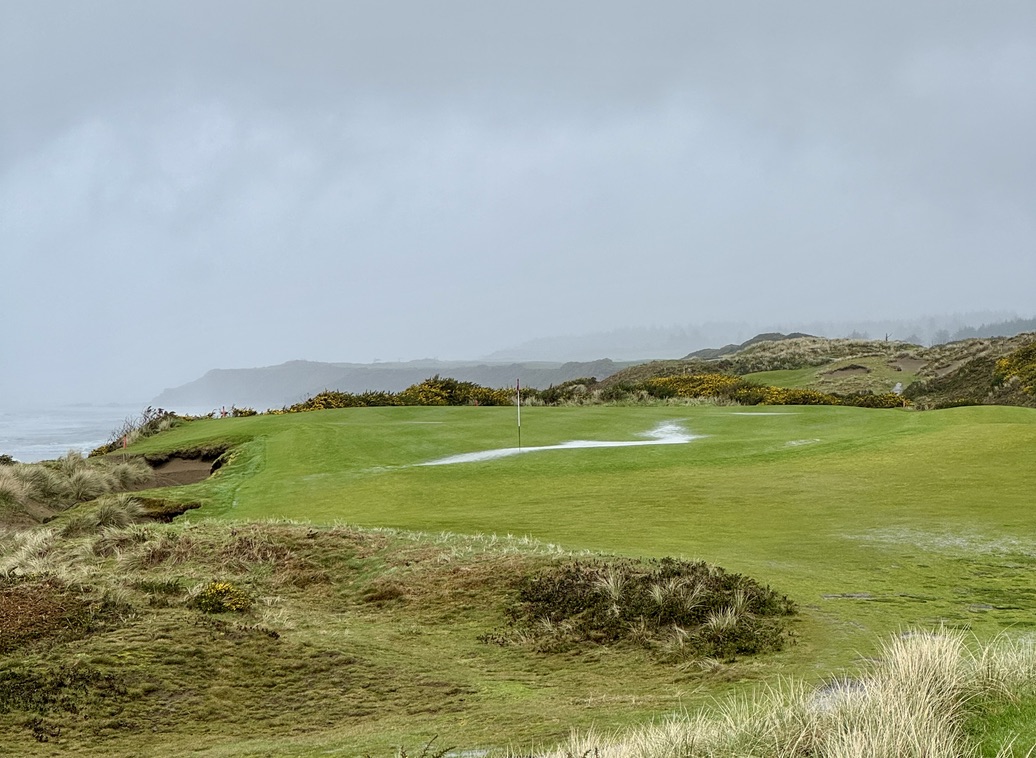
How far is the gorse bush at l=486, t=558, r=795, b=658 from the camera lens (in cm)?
754

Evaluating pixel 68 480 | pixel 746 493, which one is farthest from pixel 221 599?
pixel 68 480

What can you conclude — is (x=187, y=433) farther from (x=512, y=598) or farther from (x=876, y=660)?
(x=876, y=660)

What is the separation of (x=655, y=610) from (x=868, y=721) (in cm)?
405

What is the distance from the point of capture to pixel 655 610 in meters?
8.23

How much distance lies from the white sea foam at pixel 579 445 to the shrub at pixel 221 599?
31.0 ft

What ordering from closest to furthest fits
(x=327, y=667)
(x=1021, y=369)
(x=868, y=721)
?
(x=868, y=721), (x=327, y=667), (x=1021, y=369)

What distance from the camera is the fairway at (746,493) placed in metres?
8.95

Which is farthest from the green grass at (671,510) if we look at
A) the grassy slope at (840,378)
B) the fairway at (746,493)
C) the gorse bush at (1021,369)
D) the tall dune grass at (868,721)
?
the grassy slope at (840,378)

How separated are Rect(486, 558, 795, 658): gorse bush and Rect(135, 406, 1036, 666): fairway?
0.51 meters

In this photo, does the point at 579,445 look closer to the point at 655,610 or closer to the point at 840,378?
the point at 655,610

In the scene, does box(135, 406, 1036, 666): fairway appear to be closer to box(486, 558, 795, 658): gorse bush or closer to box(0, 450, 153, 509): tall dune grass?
box(486, 558, 795, 658): gorse bush

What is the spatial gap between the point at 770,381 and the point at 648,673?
5800 cm

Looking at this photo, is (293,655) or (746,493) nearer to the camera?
(293,655)

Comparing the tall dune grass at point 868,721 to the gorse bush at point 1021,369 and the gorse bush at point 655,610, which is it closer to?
the gorse bush at point 655,610
